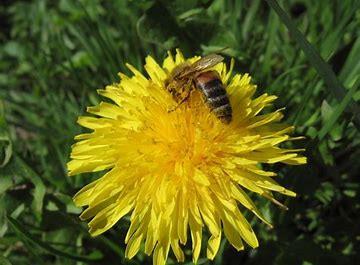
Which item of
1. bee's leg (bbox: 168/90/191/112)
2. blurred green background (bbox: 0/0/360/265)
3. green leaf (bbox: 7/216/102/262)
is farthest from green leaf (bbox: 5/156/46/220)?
bee's leg (bbox: 168/90/191/112)

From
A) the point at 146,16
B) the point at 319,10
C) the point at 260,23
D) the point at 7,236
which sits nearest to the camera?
the point at 7,236

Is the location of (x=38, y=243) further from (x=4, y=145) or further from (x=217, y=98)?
(x=217, y=98)

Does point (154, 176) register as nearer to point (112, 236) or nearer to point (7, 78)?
point (112, 236)

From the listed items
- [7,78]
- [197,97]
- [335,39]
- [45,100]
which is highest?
[7,78]

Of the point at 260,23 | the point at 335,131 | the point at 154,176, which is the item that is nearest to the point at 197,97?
the point at 154,176

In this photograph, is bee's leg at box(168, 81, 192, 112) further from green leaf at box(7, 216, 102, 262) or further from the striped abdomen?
green leaf at box(7, 216, 102, 262)
